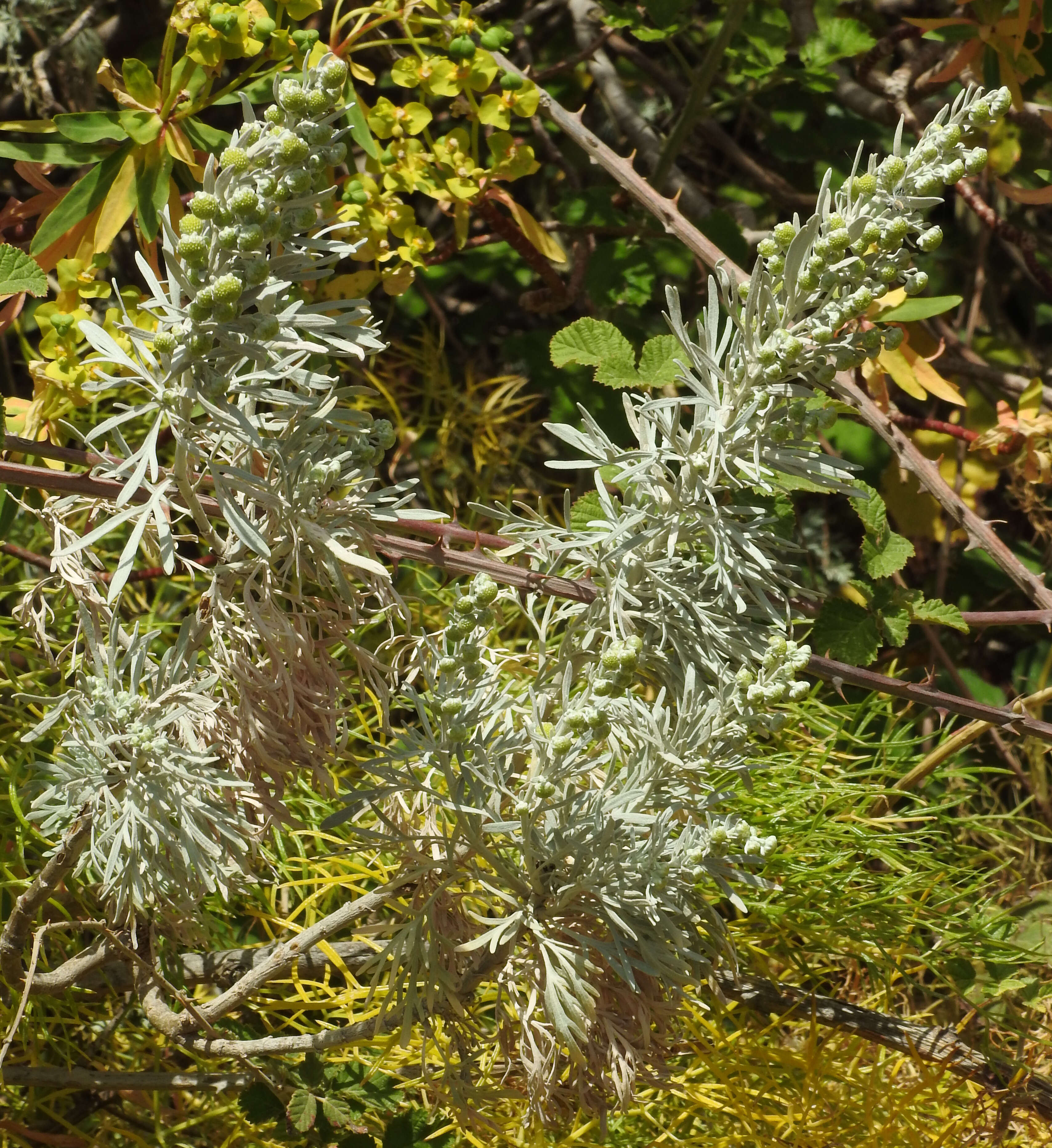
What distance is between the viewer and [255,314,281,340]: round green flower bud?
0.36 m

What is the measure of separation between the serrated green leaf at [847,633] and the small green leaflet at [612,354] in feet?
0.53

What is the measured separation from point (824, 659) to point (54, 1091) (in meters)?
0.52

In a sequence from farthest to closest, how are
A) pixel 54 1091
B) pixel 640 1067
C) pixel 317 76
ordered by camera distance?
pixel 54 1091
pixel 640 1067
pixel 317 76

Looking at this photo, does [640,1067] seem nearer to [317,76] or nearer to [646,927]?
[646,927]

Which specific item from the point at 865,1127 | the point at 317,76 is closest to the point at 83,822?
the point at 317,76

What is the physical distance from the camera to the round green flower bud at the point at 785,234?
389 mm

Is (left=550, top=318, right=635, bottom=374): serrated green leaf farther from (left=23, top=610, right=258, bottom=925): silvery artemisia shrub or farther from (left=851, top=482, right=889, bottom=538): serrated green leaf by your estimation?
(left=23, top=610, right=258, bottom=925): silvery artemisia shrub

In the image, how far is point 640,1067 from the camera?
A: 45 centimetres

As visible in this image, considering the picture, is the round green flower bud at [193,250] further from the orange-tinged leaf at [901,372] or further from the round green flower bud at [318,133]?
the orange-tinged leaf at [901,372]

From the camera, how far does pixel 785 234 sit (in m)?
0.39

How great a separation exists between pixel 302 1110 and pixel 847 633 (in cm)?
38

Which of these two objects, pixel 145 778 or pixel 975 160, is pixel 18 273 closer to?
pixel 145 778

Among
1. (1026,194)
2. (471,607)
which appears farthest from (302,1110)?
(1026,194)

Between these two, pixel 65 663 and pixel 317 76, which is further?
pixel 65 663
